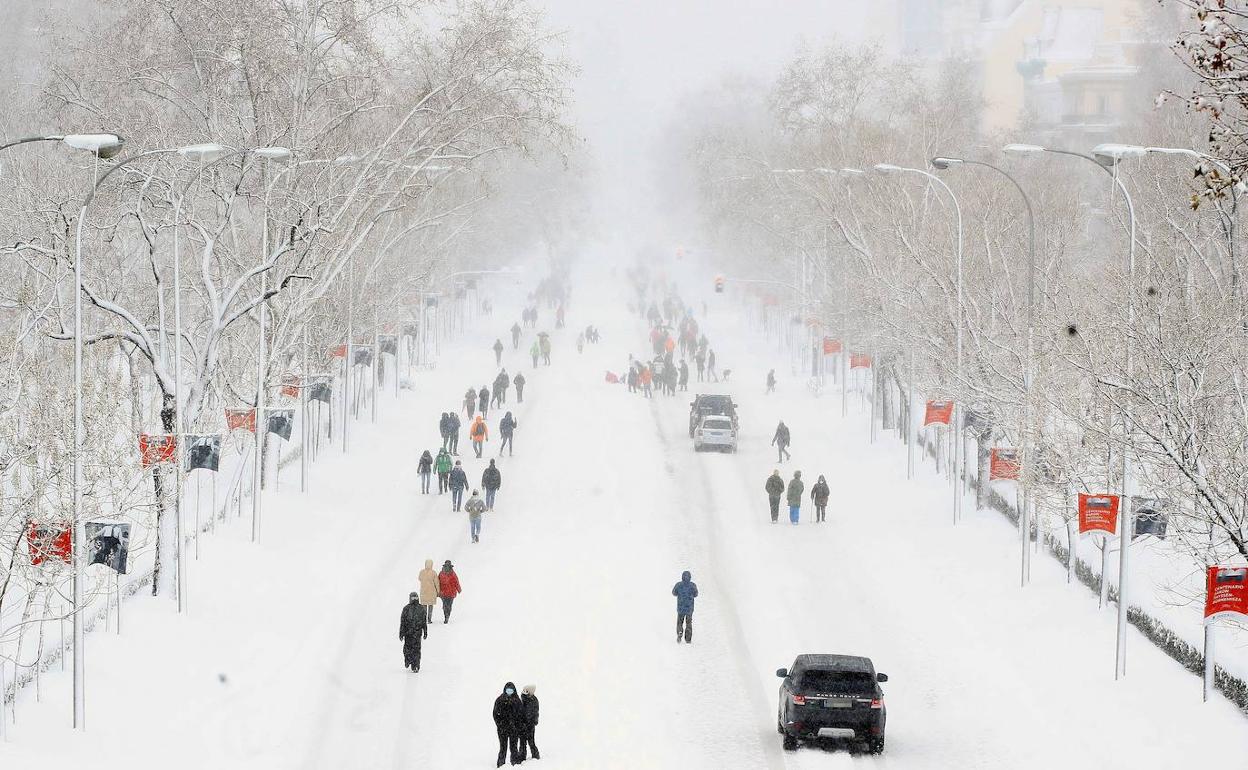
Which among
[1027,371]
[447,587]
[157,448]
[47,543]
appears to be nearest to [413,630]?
[447,587]

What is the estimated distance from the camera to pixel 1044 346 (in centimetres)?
3503

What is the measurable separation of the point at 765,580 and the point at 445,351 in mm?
46092

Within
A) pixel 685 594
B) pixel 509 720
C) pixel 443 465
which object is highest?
pixel 443 465

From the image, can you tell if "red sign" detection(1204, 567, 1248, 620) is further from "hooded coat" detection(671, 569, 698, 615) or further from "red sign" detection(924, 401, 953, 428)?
"red sign" detection(924, 401, 953, 428)

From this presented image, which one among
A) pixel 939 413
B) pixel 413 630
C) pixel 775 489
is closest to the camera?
pixel 413 630

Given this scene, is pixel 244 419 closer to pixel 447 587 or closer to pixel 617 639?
pixel 447 587

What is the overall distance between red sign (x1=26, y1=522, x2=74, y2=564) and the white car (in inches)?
1171

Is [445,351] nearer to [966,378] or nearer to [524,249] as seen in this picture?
[524,249]

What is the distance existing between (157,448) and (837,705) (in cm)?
1219

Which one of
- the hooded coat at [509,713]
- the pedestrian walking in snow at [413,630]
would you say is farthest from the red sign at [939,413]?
the hooded coat at [509,713]

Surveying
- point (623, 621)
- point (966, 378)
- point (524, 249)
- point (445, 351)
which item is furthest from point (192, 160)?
point (524, 249)

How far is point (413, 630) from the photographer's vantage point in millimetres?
26984

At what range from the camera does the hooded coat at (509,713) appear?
22.0 m

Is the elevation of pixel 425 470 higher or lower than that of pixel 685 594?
higher
